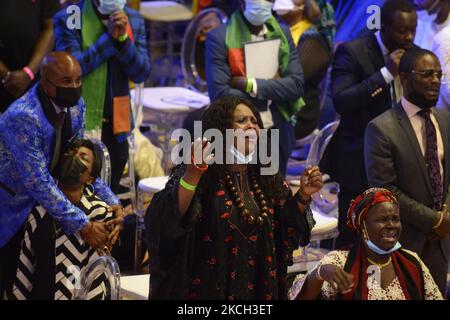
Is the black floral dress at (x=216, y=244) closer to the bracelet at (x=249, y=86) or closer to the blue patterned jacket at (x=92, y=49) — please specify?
the bracelet at (x=249, y=86)

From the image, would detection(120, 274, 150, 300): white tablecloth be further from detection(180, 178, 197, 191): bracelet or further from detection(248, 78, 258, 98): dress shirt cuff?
detection(248, 78, 258, 98): dress shirt cuff

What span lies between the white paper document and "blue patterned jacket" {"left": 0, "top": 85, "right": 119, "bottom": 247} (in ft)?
5.99

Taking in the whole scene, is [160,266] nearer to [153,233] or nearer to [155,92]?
[153,233]

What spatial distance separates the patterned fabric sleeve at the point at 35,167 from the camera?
460 cm

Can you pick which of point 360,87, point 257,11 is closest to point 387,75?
point 360,87

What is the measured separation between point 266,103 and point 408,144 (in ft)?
4.73

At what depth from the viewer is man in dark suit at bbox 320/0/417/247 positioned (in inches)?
224

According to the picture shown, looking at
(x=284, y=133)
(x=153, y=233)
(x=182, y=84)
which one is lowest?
(x=182, y=84)

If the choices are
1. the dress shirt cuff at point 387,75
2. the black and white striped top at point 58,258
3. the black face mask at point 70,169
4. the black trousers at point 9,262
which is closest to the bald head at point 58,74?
the black face mask at point 70,169

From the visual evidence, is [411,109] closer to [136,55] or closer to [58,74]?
[58,74]

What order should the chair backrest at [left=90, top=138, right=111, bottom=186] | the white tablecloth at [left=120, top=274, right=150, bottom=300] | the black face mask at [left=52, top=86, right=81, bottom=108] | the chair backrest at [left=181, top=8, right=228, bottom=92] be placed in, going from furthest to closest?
the chair backrest at [left=181, top=8, right=228, bottom=92] < the chair backrest at [left=90, top=138, right=111, bottom=186] < the white tablecloth at [left=120, top=274, right=150, bottom=300] < the black face mask at [left=52, top=86, right=81, bottom=108]

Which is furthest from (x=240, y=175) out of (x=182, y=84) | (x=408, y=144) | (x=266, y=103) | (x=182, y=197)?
(x=182, y=84)

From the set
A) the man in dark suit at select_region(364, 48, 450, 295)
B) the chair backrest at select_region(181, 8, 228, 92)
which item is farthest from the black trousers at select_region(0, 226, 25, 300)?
the chair backrest at select_region(181, 8, 228, 92)
